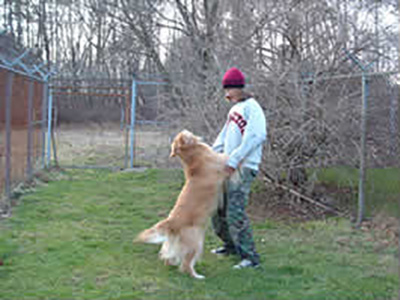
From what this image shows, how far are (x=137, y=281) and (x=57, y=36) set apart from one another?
3485 centimetres

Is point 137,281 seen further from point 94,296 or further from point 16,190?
point 16,190

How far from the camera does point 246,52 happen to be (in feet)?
27.1

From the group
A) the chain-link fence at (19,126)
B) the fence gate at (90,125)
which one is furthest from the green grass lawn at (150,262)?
the fence gate at (90,125)

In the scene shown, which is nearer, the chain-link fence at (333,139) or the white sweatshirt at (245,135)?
the white sweatshirt at (245,135)

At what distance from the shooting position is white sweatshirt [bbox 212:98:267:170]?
475 cm

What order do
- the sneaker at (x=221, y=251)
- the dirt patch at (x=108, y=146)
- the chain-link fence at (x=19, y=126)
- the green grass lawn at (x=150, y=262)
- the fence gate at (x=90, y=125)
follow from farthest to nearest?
the fence gate at (x=90, y=125)
the dirt patch at (x=108, y=146)
the chain-link fence at (x=19, y=126)
the sneaker at (x=221, y=251)
the green grass lawn at (x=150, y=262)

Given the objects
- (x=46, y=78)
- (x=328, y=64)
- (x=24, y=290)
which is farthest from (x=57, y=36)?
(x=24, y=290)

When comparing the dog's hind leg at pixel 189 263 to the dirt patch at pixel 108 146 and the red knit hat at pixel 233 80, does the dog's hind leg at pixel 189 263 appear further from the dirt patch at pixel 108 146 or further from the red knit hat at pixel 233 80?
the dirt patch at pixel 108 146

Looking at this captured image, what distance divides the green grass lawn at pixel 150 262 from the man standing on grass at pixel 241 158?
316 mm

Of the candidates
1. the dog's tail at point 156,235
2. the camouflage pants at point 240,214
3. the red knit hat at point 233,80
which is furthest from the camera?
the red knit hat at point 233,80

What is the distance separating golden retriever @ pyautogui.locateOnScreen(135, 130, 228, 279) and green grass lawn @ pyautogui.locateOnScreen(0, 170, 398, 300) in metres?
0.21

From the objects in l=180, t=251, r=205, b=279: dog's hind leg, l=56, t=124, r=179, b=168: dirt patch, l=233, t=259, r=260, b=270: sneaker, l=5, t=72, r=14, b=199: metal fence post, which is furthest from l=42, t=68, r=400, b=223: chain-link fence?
l=56, t=124, r=179, b=168: dirt patch

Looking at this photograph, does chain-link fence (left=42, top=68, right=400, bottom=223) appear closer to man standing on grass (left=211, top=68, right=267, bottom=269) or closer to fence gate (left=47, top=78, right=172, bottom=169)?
man standing on grass (left=211, top=68, right=267, bottom=269)

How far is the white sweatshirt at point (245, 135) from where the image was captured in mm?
4754
